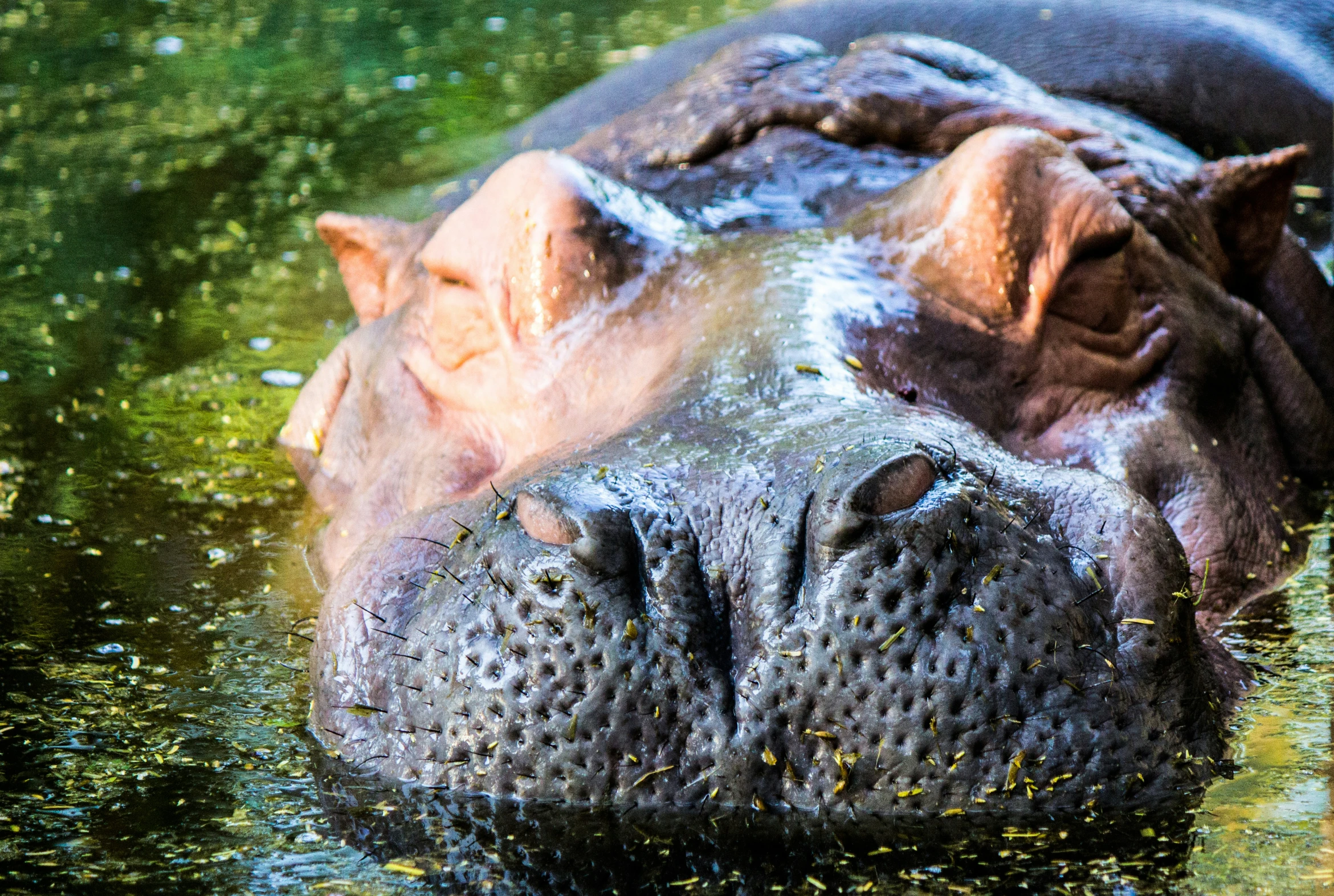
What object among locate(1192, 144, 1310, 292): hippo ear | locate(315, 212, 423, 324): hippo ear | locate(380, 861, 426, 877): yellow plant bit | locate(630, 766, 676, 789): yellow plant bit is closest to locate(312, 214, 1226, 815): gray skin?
locate(630, 766, 676, 789): yellow plant bit

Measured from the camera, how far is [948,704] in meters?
2.47

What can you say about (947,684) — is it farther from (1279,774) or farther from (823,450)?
(1279,774)

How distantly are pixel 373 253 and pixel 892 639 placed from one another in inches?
117

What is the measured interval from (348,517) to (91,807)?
144 cm

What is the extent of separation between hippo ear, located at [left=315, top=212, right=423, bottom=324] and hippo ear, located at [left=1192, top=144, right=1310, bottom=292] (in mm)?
2380

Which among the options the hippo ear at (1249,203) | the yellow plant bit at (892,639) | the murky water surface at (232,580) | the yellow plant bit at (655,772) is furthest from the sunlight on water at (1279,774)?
the hippo ear at (1249,203)

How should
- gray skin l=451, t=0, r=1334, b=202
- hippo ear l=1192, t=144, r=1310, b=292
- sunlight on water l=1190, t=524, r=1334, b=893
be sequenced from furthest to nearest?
gray skin l=451, t=0, r=1334, b=202 < hippo ear l=1192, t=144, r=1310, b=292 < sunlight on water l=1190, t=524, r=1334, b=893

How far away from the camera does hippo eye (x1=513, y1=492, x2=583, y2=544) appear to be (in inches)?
100

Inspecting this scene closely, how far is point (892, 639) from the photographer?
2.46 meters

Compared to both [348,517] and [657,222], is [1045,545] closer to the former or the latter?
[657,222]

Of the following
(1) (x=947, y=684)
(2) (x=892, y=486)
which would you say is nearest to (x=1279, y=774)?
(1) (x=947, y=684)

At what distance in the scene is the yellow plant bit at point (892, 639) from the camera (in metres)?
2.46

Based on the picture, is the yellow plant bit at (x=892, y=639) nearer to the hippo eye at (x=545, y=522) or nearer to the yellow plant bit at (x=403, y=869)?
the hippo eye at (x=545, y=522)

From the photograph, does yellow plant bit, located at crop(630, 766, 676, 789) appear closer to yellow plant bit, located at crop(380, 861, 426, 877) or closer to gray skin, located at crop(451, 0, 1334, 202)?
yellow plant bit, located at crop(380, 861, 426, 877)
